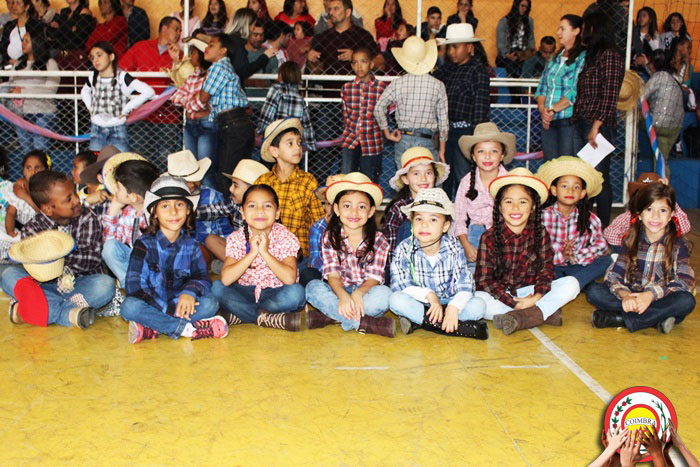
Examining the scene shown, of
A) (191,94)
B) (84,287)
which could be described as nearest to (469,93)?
(191,94)

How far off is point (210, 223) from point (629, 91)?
431 cm

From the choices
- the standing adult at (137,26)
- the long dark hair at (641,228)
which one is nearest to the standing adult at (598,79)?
the long dark hair at (641,228)

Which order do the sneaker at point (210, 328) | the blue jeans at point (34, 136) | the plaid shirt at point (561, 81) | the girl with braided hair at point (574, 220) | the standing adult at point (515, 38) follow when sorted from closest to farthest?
the sneaker at point (210, 328), the girl with braided hair at point (574, 220), the plaid shirt at point (561, 81), the blue jeans at point (34, 136), the standing adult at point (515, 38)

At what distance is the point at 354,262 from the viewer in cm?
440

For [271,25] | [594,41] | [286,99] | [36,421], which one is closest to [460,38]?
[594,41]

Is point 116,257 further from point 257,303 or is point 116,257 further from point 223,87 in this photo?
point 223,87

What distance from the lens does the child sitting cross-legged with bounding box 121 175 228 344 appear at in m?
4.00

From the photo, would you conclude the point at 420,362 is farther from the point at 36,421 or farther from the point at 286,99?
the point at 286,99

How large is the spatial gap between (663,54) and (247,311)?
7181mm

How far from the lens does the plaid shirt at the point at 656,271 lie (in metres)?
4.21

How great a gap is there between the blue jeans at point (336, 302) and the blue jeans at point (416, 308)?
52mm

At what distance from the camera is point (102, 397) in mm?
3146

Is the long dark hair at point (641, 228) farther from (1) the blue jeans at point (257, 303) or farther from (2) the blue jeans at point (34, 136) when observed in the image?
(2) the blue jeans at point (34, 136)

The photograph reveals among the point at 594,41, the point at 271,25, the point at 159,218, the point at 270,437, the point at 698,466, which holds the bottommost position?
the point at 270,437
